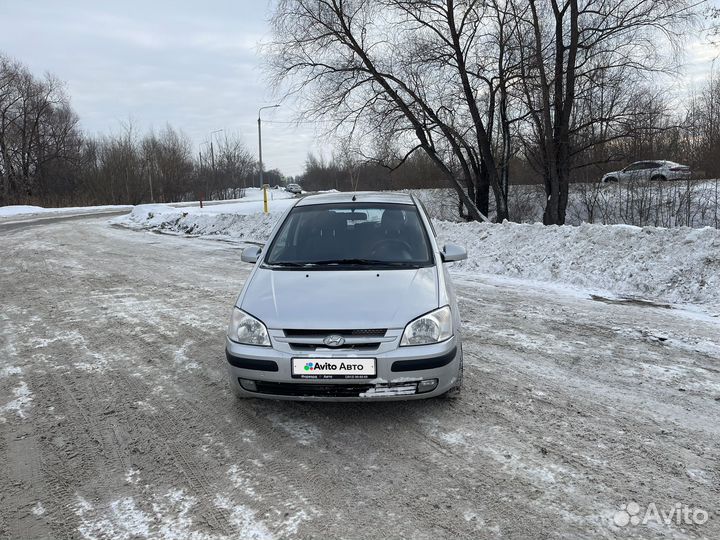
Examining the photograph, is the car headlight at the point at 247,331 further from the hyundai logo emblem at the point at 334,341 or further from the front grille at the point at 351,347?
the hyundai logo emblem at the point at 334,341

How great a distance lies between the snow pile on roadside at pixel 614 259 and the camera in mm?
7293

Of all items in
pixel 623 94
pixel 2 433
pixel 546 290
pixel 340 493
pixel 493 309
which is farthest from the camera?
pixel 623 94

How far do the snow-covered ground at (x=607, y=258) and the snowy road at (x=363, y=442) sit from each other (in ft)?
5.46

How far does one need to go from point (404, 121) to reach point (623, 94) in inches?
280

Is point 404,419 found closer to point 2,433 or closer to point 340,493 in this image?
point 340,493

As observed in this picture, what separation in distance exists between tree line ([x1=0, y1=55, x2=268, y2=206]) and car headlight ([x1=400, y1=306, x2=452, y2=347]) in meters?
42.0

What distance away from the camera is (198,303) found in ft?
23.1

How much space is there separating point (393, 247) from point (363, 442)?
5.91ft

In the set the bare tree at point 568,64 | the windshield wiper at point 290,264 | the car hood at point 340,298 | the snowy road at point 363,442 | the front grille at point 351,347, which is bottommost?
the snowy road at point 363,442

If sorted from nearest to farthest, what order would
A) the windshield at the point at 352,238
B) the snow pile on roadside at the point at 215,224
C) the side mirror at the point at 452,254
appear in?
the windshield at the point at 352,238, the side mirror at the point at 452,254, the snow pile on roadside at the point at 215,224

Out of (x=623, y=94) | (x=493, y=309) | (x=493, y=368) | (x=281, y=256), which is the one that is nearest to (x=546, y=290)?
(x=493, y=309)

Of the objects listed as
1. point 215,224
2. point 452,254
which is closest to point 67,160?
point 215,224

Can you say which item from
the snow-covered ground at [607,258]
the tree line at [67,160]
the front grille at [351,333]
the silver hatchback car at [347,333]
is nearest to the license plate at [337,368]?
the silver hatchback car at [347,333]

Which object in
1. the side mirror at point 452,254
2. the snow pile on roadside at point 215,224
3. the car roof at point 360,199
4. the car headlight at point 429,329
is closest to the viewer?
the car headlight at point 429,329
